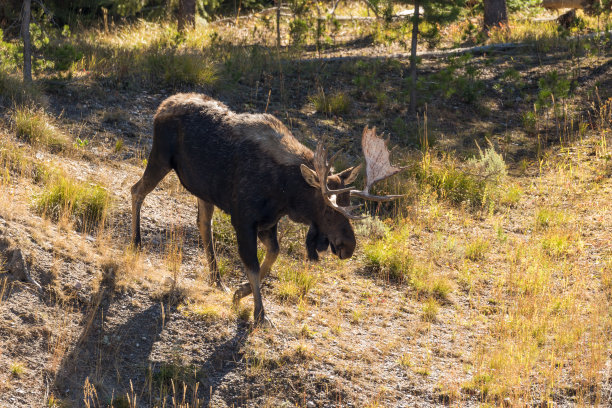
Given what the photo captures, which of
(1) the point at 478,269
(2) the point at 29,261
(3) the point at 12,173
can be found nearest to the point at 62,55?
(3) the point at 12,173

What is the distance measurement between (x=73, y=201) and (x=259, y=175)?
2.65m

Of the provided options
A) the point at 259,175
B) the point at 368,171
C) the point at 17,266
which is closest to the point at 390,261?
the point at 368,171

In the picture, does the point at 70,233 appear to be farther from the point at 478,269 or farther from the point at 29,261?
the point at 478,269

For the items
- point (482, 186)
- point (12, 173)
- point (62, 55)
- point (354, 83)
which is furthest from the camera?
point (354, 83)

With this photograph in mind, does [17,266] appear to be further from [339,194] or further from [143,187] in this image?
[339,194]

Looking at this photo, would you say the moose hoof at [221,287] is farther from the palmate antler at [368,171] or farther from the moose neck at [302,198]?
the palmate antler at [368,171]

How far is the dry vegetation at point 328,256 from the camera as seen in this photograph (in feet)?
23.6

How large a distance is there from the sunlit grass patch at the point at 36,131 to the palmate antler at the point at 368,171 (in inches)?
196

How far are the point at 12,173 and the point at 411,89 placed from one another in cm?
764

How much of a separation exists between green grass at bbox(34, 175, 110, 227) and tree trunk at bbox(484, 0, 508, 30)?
13392 millimetres

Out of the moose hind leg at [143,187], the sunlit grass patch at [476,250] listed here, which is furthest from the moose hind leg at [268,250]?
the sunlit grass patch at [476,250]

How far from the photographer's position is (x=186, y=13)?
18766mm

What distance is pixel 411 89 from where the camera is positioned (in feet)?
47.2

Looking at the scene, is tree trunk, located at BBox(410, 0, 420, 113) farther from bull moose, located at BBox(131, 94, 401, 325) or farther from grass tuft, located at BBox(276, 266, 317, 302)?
bull moose, located at BBox(131, 94, 401, 325)
